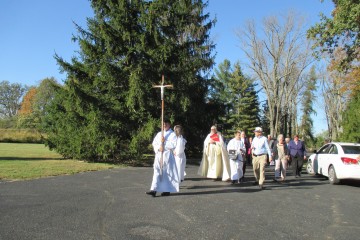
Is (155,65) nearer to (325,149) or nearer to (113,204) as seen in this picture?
(325,149)

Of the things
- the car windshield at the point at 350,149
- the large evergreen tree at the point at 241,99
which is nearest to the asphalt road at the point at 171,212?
the car windshield at the point at 350,149

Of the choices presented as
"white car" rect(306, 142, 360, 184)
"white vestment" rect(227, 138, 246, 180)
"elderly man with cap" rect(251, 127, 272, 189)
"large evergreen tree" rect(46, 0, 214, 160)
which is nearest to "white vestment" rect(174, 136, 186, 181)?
"white vestment" rect(227, 138, 246, 180)

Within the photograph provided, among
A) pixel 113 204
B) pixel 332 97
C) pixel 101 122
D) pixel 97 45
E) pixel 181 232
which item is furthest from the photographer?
pixel 332 97

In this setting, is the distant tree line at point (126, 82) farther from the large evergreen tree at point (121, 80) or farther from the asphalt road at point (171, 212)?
the asphalt road at point (171, 212)

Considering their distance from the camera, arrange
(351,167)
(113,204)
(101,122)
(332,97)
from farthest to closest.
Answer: (332,97) < (101,122) < (351,167) < (113,204)

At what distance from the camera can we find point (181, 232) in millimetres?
6074

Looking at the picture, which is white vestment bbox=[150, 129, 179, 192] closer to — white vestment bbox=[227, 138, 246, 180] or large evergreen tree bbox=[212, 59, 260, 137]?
white vestment bbox=[227, 138, 246, 180]

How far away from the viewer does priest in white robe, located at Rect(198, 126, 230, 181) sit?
13.5 meters

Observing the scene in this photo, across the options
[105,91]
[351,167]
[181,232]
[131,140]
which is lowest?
[181,232]

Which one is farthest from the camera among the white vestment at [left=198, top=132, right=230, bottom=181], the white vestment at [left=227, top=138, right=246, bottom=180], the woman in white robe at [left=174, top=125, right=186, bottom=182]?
the white vestment at [left=198, top=132, right=230, bottom=181]

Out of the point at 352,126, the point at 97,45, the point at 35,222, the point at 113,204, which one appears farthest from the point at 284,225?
the point at 352,126

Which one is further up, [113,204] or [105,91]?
[105,91]

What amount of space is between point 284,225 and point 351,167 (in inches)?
293

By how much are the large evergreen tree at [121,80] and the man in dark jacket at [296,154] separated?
674 centimetres
